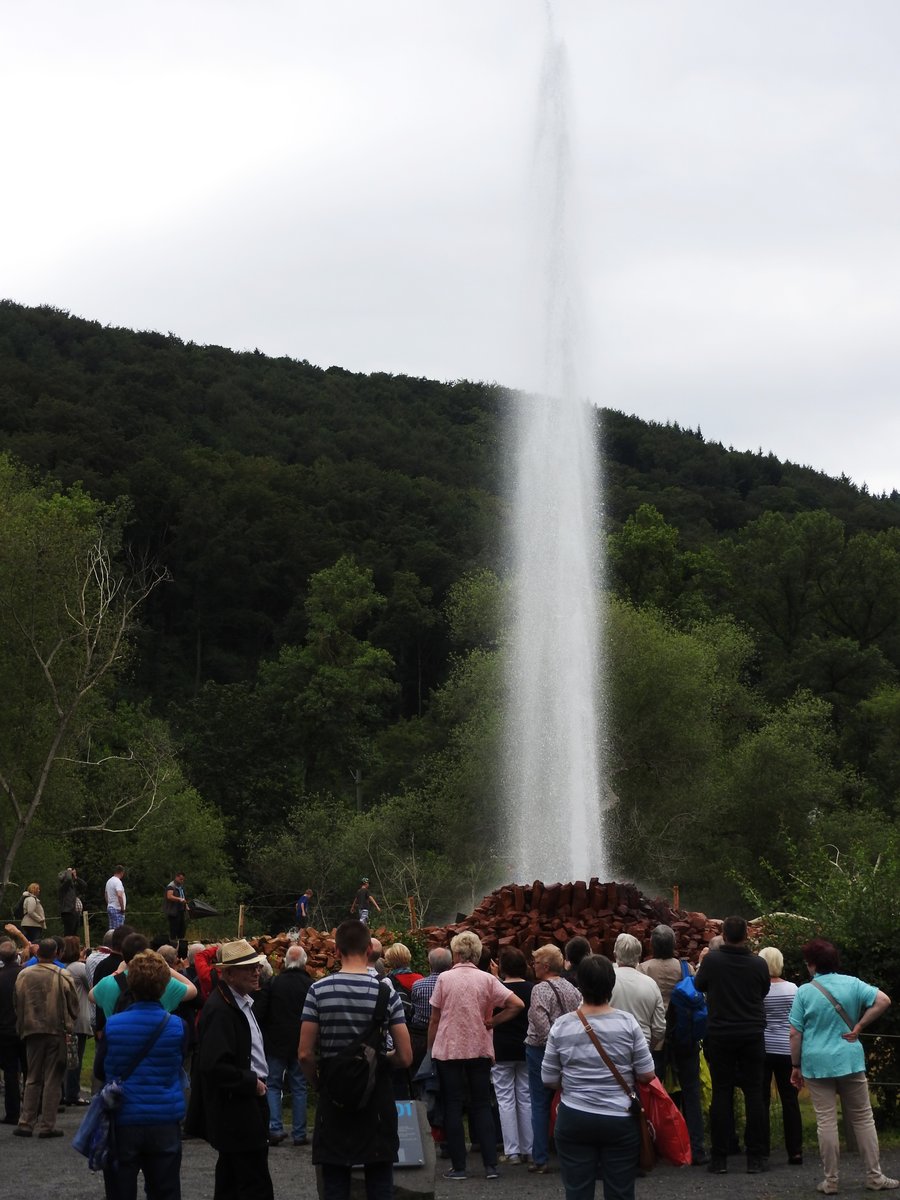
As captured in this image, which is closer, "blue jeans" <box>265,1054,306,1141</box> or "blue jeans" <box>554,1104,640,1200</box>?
"blue jeans" <box>554,1104,640,1200</box>

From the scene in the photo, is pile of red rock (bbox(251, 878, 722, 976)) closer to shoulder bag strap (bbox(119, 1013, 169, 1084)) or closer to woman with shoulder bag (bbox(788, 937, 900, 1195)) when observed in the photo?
woman with shoulder bag (bbox(788, 937, 900, 1195))

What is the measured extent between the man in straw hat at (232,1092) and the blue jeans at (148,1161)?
158 millimetres

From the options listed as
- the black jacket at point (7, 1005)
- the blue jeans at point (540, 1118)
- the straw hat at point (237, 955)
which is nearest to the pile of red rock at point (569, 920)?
the black jacket at point (7, 1005)

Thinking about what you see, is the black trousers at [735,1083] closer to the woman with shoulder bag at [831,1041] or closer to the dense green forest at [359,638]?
the woman with shoulder bag at [831,1041]

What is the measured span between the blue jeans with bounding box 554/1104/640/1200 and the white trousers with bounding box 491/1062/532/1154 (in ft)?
15.0

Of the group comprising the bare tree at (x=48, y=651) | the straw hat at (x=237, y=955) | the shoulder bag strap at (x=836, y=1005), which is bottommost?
the shoulder bag strap at (x=836, y=1005)

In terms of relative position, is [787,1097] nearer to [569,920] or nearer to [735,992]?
[735,992]

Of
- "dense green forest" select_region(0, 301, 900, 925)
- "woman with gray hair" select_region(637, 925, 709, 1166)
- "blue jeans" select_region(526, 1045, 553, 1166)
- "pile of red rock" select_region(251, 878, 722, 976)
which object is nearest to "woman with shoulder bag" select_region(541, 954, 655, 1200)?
"blue jeans" select_region(526, 1045, 553, 1166)

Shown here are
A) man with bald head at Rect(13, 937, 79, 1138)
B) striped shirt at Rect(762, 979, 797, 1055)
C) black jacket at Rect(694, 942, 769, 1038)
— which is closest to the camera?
black jacket at Rect(694, 942, 769, 1038)

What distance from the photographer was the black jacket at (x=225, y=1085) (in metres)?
7.66

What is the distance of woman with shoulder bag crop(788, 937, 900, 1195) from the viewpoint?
1008cm

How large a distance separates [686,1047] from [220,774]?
56337mm

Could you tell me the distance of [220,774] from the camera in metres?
66.6

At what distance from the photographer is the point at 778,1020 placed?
37.8 ft
